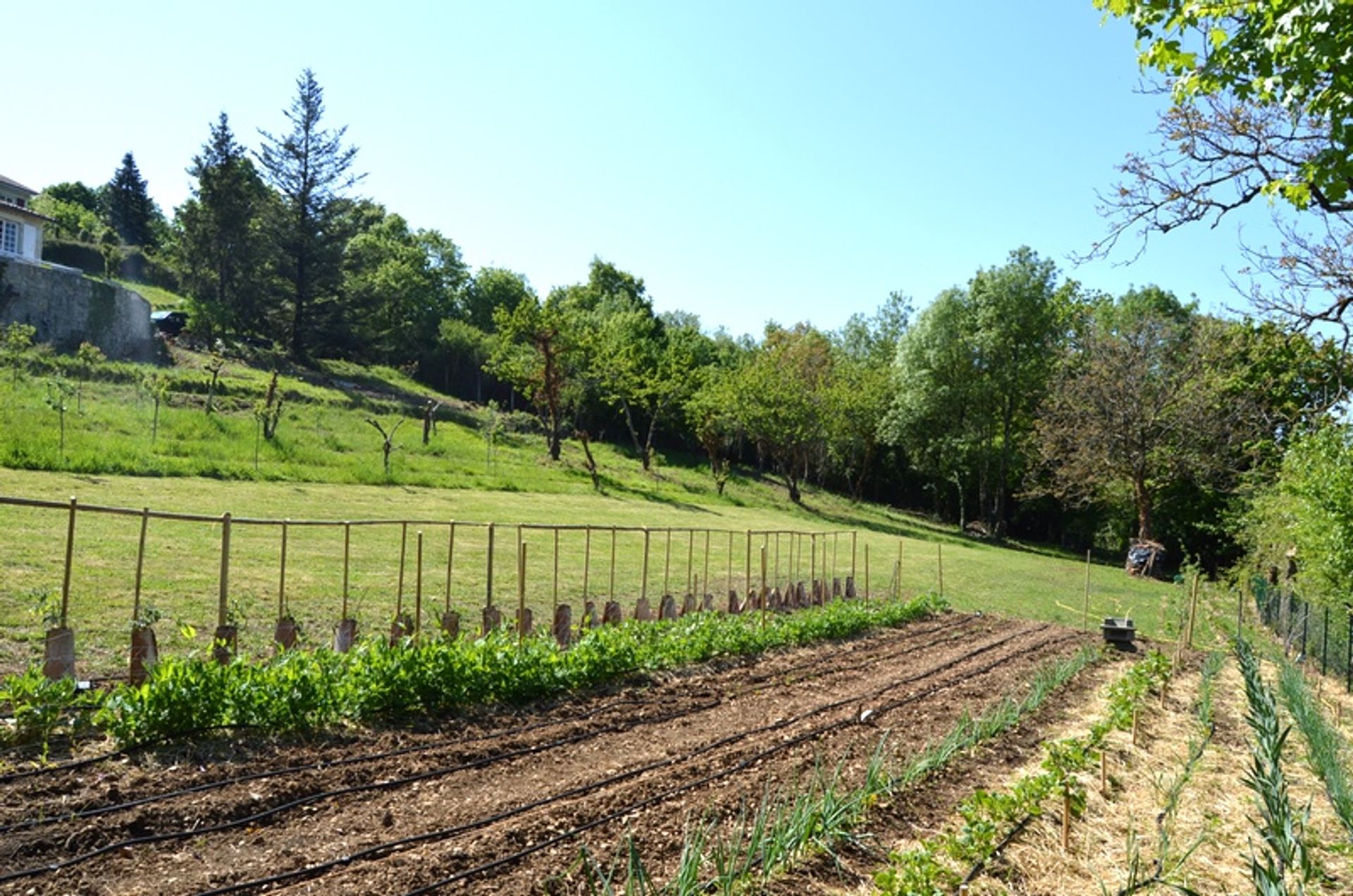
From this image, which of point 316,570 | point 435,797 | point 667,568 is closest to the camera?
point 435,797

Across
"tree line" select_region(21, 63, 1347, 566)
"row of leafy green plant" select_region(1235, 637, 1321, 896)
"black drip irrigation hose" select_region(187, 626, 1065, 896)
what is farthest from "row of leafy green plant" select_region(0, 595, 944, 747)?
"tree line" select_region(21, 63, 1347, 566)

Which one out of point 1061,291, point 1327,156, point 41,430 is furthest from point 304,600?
point 1061,291

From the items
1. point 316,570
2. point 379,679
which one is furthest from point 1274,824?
point 316,570

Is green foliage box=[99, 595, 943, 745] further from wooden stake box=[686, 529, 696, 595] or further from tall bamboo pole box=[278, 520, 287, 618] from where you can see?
wooden stake box=[686, 529, 696, 595]

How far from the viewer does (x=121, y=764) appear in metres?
5.54

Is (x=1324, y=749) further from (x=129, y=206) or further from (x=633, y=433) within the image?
(x=129, y=206)

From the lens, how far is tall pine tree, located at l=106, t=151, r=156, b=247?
72.1 m

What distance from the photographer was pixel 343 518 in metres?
18.9

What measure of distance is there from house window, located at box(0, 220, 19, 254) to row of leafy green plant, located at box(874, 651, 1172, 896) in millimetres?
46102

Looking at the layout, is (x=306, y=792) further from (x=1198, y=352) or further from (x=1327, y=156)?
(x=1198, y=352)

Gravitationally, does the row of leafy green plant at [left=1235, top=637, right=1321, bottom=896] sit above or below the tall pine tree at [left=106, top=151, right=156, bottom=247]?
below

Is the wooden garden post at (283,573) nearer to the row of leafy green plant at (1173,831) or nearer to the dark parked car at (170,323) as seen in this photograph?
the row of leafy green plant at (1173,831)

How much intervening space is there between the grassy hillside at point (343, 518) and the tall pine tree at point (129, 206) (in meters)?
39.6

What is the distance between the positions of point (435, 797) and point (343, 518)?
46.9 ft
